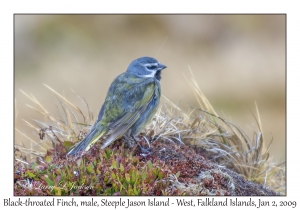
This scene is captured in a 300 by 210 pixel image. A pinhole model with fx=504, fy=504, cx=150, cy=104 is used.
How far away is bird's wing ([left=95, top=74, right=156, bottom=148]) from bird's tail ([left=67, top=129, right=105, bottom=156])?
13 centimetres

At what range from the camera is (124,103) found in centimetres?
682

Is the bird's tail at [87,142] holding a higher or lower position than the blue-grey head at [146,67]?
lower

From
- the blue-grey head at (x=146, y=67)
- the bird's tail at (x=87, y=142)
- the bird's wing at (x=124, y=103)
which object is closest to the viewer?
the bird's tail at (x=87, y=142)

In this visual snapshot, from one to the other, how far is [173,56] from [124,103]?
8.48 metres

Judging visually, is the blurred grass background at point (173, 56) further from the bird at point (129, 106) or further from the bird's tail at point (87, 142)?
the bird's tail at point (87, 142)

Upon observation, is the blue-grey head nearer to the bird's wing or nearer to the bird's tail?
the bird's wing

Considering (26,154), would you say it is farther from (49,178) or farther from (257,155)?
(257,155)

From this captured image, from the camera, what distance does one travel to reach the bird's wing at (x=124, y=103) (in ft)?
21.3

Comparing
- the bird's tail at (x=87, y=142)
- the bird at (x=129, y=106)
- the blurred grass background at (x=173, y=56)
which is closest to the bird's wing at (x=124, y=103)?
the bird at (x=129, y=106)

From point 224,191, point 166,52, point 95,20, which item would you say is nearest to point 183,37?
point 166,52

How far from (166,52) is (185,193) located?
10377 mm

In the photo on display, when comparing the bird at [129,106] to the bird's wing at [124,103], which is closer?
the bird at [129,106]

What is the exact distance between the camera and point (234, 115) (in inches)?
550

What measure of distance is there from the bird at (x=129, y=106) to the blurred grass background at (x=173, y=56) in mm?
6182
